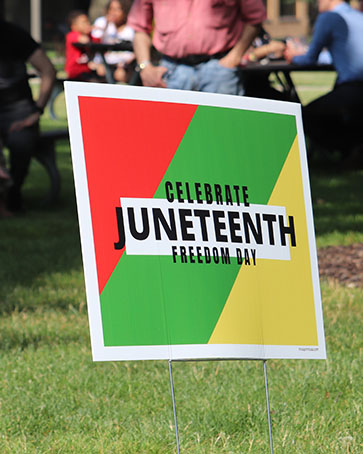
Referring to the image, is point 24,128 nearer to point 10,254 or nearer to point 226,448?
point 10,254

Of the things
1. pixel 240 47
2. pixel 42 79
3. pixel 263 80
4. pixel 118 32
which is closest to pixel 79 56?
pixel 118 32

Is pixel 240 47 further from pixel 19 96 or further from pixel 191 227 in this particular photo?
pixel 191 227

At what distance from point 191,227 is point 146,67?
367 centimetres

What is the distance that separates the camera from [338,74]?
982 cm

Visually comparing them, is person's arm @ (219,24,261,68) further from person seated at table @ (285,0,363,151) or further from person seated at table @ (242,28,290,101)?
person seated at table @ (242,28,290,101)

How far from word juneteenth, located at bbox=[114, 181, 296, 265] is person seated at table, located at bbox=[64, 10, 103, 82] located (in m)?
12.9

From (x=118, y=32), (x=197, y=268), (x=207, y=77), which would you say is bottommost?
(x=118, y=32)

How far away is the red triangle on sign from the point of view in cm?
238

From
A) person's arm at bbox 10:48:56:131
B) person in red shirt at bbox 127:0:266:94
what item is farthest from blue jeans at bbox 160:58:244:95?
person's arm at bbox 10:48:56:131

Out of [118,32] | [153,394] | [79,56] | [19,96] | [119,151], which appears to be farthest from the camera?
[118,32]

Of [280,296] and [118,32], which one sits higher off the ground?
[280,296]

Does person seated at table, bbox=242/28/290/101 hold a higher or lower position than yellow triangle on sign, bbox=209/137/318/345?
lower

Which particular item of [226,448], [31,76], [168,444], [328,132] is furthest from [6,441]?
[328,132]

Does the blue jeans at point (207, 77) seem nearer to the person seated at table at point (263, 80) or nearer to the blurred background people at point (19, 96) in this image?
the blurred background people at point (19, 96)
